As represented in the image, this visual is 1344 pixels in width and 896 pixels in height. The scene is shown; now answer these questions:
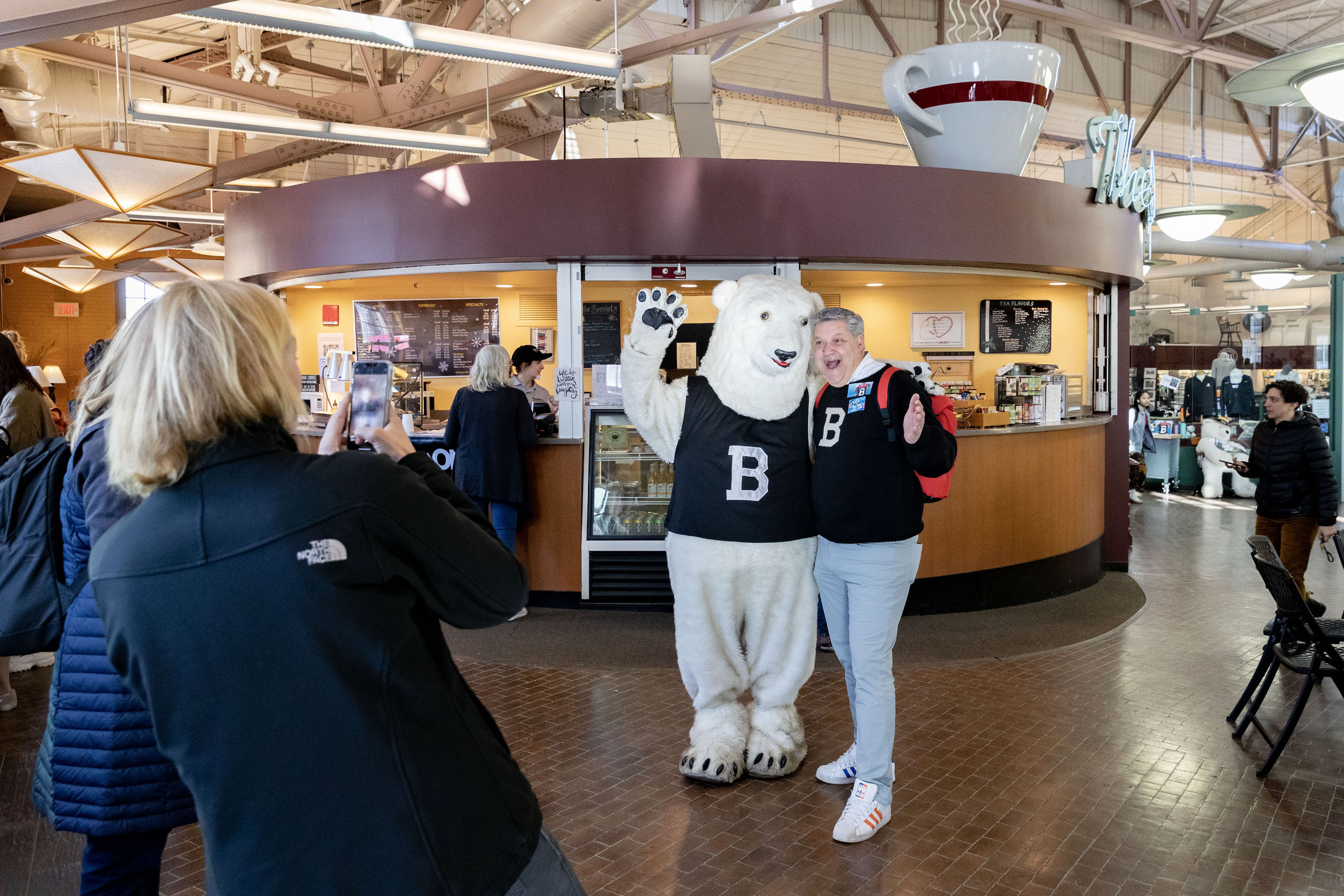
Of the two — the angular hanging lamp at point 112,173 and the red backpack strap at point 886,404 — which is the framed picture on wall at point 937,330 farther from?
the angular hanging lamp at point 112,173

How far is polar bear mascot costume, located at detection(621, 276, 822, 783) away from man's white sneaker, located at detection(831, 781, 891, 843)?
0.48 meters

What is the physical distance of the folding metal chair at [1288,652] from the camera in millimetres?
3770

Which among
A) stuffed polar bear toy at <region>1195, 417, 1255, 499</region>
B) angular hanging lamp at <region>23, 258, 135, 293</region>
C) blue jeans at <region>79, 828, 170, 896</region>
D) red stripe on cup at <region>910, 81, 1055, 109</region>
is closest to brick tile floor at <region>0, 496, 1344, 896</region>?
blue jeans at <region>79, 828, 170, 896</region>

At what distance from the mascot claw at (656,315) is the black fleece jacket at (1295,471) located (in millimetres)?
3990

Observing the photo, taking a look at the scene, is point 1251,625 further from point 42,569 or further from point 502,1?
point 502,1

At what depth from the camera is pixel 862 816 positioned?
3.26 meters

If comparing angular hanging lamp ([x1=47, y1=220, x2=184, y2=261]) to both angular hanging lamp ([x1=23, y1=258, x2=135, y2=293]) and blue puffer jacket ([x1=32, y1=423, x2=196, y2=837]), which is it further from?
blue puffer jacket ([x1=32, y1=423, x2=196, y2=837])

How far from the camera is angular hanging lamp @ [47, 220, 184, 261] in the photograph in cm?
1056

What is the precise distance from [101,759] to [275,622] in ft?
3.18

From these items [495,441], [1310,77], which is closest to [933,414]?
[1310,77]

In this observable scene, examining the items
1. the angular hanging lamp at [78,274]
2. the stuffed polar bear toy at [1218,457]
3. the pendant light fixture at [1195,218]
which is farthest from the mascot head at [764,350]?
the angular hanging lamp at [78,274]

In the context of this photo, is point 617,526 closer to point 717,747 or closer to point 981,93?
point 717,747

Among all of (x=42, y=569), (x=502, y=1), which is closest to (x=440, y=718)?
(x=42, y=569)

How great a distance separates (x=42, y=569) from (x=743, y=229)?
441cm
